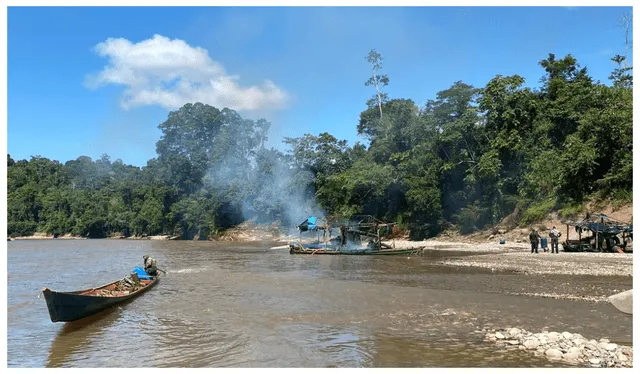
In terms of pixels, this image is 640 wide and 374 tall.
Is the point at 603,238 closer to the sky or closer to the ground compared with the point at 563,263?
closer to the sky

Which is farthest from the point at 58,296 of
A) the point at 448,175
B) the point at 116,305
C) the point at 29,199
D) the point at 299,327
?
the point at 29,199

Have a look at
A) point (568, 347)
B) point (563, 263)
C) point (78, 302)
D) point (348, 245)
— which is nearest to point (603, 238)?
point (563, 263)

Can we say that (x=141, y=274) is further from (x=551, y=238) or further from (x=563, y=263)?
(x=551, y=238)

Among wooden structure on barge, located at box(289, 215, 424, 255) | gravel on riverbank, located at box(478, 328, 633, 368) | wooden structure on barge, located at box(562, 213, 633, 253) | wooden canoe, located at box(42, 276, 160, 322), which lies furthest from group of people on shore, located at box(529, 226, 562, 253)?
wooden canoe, located at box(42, 276, 160, 322)

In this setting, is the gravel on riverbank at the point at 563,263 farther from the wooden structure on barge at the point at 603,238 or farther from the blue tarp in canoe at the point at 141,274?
the blue tarp in canoe at the point at 141,274

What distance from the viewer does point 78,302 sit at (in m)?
12.0

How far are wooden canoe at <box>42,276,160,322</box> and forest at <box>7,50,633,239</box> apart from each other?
1015 inches

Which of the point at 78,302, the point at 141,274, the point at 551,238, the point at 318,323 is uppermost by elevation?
the point at 551,238

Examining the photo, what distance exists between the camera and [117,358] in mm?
9078

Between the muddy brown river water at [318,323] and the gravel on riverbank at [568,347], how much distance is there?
321mm

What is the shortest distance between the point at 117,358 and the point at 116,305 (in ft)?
17.6

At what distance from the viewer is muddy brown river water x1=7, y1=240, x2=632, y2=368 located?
8.77m

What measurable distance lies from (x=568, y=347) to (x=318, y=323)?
5348 mm

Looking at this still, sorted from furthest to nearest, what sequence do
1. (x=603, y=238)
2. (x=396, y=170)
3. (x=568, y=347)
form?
(x=396, y=170)
(x=603, y=238)
(x=568, y=347)
